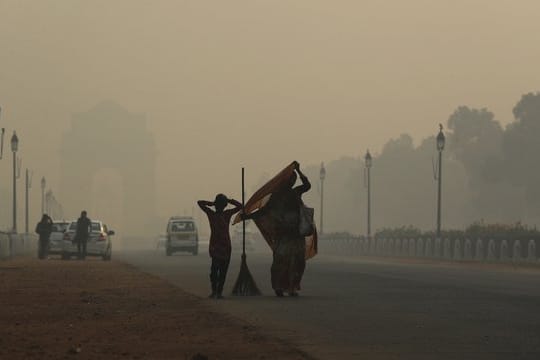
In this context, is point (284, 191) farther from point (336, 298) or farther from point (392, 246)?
point (392, 246)

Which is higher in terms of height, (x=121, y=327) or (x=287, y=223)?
(x=287, y=223)

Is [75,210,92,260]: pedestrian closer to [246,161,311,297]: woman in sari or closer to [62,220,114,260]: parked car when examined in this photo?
[62,220,114,260]: parked car

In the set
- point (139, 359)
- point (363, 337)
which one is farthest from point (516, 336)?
point (139, 359)

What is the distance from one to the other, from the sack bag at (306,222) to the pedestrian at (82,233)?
27754mm

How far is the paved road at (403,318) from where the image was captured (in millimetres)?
13281

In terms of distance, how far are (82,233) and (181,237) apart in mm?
21431

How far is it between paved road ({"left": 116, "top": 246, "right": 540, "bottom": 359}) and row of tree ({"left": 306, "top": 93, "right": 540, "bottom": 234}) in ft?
329

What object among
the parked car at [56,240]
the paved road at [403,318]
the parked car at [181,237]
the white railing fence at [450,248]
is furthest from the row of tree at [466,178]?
the paved road at [403,318]

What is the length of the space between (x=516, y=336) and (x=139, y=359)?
4590 millimetres

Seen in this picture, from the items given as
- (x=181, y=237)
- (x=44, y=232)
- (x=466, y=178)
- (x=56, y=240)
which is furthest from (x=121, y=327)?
(x=466, y=178)

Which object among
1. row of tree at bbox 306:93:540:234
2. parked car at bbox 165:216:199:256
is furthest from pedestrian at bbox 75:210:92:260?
row of tree at bbox 306:93:540:234

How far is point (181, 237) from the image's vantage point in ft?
236

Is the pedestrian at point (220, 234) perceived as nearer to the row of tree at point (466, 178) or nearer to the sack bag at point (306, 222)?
the sack bag at point (306, 222)

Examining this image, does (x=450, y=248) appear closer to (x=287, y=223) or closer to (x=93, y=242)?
(x=93, y=242)
